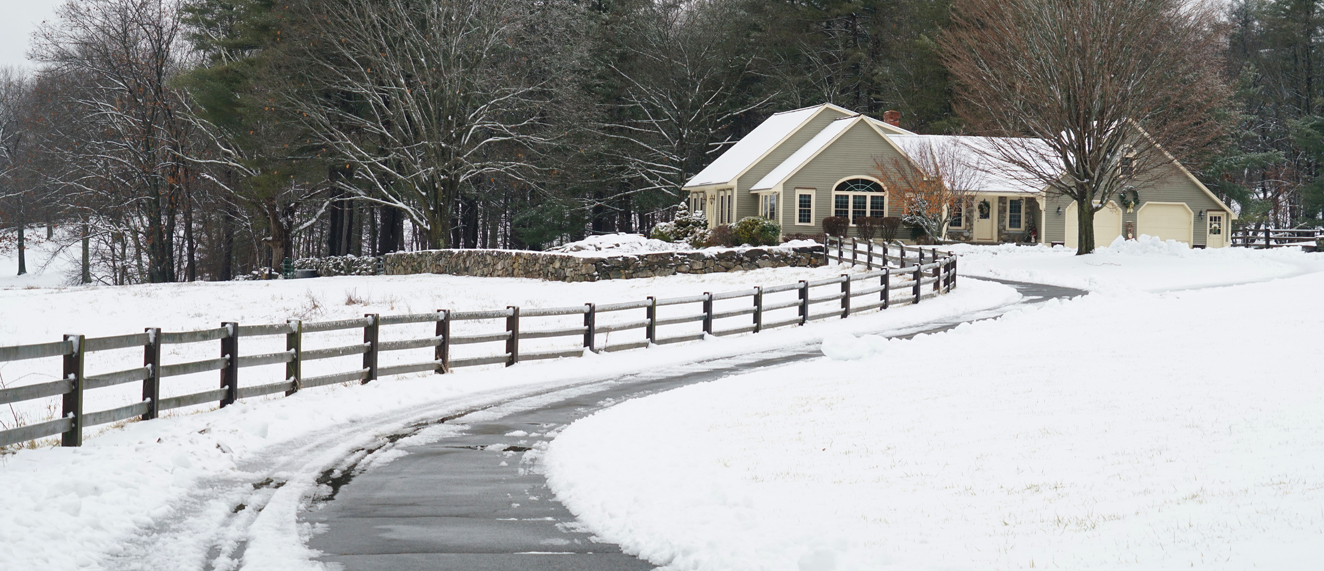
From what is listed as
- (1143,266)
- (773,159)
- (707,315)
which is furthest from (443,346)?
(773,159)

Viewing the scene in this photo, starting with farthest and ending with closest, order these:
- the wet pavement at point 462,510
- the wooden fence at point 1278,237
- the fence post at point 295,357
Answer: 1. the wooden fence at point 1278,237
2. the fence post at point 295,357
3. the wet pavement at point 462,510

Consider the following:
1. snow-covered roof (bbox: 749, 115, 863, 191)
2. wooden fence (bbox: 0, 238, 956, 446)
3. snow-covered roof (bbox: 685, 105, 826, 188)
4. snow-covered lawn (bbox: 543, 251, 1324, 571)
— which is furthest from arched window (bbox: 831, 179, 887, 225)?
snow-covered lawn (bbox: 543, 251, 1324, 571)

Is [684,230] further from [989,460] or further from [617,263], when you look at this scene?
[989,460]

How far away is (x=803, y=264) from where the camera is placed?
3931 cm

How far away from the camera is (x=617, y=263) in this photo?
3647 centimetres

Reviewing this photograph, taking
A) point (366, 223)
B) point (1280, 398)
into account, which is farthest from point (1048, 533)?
point (366, 223)

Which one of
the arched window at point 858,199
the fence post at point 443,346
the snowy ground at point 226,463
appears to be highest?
the arched window at point 858,199

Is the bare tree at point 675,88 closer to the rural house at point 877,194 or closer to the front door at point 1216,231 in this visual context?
the rural house at point 877,194

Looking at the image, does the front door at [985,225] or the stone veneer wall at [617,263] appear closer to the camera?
the stone veneer wall at [617,263]

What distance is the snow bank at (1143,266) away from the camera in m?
32.3

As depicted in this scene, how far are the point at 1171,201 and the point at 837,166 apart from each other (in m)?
16.8

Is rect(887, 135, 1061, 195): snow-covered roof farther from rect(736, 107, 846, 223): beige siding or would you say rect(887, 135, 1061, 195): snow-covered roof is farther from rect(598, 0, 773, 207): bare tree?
rect(598, 0, 773, 207): bare tree

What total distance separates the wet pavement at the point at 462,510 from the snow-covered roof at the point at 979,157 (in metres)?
37.1

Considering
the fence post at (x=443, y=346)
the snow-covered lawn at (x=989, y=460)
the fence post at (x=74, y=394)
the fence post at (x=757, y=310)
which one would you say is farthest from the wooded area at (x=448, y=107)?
the fence post at (x=74, y=394)
